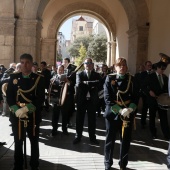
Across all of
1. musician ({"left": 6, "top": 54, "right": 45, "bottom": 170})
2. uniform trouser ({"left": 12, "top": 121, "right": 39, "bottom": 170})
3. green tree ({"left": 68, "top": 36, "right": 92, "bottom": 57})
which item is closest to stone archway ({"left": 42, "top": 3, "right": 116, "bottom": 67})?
musician ({"left": 6, "top": 54, "right": 45, "bottom": 170})

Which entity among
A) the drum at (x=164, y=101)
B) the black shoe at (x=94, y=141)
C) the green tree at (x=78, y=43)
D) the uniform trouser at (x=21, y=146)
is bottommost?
the black shoe at (x=94, y=141)

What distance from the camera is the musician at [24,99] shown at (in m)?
4.03

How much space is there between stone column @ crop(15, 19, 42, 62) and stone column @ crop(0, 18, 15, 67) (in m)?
0.20

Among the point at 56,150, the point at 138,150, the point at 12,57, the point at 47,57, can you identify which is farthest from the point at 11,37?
the point at 47,57

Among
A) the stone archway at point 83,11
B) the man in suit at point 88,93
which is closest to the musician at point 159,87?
the man in suit at point 88,93

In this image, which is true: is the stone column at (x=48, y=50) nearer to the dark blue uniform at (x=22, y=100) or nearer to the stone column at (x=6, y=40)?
the stone column at (x=6, y=40)

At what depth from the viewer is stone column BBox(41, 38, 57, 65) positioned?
20.0 m

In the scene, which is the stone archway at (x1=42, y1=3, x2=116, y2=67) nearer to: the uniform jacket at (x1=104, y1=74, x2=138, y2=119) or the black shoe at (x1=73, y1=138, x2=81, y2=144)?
the black shoe at (x1=73, y1=138, x2=81, y2=144)

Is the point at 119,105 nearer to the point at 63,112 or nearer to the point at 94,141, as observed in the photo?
the point at 94,141

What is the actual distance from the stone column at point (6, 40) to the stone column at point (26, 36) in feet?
0.65

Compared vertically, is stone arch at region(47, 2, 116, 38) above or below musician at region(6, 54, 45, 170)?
above

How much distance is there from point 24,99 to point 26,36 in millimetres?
6591

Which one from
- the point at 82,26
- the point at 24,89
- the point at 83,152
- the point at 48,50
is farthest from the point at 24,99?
the point at 82,26

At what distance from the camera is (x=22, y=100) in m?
4.07
